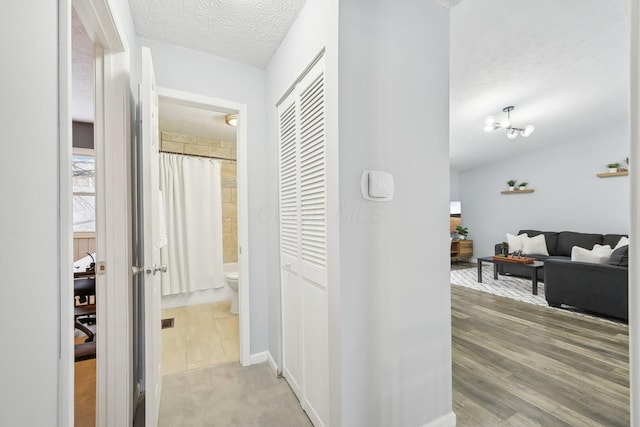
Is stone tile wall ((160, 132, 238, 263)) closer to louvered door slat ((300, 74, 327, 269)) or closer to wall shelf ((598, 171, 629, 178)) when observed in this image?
louvered door slat ((300, 74, 327, 269))

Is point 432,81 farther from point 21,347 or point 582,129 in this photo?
point 582,129

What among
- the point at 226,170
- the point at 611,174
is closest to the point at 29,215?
the point at 226,170

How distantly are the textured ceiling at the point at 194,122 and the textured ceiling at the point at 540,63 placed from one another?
253cm

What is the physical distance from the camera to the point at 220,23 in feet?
6.02

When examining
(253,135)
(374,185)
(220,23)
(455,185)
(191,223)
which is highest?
(220,23)

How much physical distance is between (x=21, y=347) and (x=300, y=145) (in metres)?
1.44

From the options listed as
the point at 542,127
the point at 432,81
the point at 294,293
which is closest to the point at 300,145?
the point at 432,81

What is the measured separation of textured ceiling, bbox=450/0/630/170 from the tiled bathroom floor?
134 inches

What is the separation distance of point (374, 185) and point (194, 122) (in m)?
2.86

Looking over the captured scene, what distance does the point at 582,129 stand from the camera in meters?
5.26

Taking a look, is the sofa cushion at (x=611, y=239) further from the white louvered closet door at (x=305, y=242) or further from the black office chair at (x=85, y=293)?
the black office chair at (x=85, y=293)

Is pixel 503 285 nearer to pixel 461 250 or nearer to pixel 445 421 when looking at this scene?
pixel 461 250

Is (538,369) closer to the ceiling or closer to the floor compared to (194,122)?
closer to the floor

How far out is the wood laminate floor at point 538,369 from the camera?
1.72 meters
